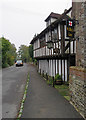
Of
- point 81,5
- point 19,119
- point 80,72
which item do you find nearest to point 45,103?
point 19,119

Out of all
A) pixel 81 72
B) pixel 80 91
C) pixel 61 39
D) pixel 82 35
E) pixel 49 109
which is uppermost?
pixel 61 39

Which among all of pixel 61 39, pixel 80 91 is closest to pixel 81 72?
pixel 80 91

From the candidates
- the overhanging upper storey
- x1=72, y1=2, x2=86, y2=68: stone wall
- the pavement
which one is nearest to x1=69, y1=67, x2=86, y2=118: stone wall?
the pavement

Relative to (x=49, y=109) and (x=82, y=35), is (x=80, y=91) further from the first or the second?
(x=82, y=35)

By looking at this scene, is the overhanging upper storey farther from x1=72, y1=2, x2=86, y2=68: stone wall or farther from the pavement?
the pavement

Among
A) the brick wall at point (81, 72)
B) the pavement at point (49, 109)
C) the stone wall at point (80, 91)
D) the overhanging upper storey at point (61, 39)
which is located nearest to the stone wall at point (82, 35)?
the brick wall at point (81, 72)

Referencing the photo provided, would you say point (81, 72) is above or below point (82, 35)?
below

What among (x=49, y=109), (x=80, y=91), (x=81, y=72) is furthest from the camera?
(x=49, y=109)

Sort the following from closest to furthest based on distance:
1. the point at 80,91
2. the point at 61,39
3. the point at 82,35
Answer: the point at 80,91 < the point at 82,35 < the point at 61,39

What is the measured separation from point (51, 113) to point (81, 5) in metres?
5.44

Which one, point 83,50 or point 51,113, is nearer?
point 51,113

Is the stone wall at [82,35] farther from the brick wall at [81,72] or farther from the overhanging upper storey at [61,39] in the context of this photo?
the overhanging upper storey at [61,39]

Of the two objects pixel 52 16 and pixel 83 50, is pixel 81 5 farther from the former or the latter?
pixel 52 16

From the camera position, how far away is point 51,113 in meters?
4.39
